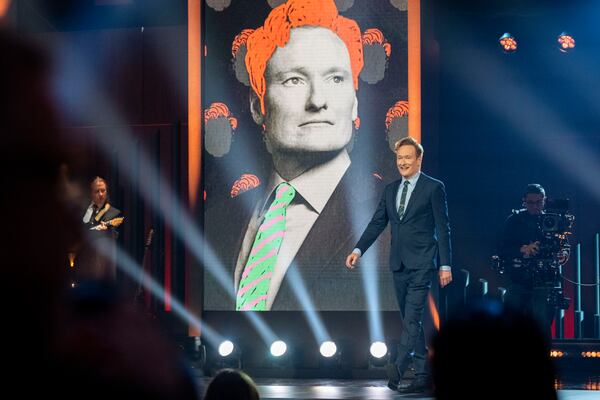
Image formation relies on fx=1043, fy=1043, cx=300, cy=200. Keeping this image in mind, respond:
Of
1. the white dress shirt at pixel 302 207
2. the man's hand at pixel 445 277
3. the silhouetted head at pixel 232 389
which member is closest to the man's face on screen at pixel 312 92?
the white dress shirt at pixel 302 207

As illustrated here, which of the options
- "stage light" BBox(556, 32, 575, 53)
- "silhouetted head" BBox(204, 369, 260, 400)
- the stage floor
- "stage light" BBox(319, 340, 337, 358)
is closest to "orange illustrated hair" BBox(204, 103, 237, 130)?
"stage light" BBox(319, 340, 337, 358)

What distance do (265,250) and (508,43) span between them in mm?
3146

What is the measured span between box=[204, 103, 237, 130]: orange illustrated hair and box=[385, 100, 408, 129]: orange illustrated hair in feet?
3.75

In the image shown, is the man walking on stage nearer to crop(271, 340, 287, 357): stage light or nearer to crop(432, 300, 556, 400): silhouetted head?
crop(271, 340, 287, 357): stage light

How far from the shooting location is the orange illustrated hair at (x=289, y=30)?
7.54m

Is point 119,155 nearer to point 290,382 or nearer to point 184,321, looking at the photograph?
point 184,321

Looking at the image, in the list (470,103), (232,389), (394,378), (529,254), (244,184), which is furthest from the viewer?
(470,103)

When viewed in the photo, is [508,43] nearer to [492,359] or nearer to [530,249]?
[530,249]

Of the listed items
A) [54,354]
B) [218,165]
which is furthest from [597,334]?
[54,354]

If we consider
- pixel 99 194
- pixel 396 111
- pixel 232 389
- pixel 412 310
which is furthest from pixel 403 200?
pixel 232 389

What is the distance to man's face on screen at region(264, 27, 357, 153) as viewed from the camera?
7527mm

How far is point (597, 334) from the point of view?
939cm

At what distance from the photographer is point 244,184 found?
7.71 m

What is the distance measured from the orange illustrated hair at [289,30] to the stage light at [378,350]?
1.85 m
